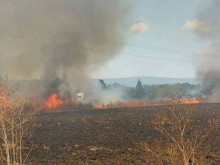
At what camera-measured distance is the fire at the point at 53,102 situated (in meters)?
87.5

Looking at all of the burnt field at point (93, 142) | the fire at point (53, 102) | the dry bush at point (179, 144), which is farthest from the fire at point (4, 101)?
the fire at point (53, 102)

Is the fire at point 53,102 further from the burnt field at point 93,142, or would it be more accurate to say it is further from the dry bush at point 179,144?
the dry bush at point 179,144

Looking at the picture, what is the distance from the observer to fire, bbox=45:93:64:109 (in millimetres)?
87500

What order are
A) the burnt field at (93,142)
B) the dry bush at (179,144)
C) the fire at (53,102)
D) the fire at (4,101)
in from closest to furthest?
1. the dry bush at (179,144)
2. the fire at (4,101)
3. the burnt field at (93,142)
4. the fire at (53,102)

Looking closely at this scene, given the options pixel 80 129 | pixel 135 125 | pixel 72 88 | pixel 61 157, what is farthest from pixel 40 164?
pixel 72 88

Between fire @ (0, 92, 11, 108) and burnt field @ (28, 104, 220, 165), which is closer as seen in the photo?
fire @ (0, 92, 11, 108)

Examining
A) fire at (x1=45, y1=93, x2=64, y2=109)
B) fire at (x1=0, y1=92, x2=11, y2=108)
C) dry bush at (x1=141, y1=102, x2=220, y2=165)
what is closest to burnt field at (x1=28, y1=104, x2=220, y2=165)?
dry bush at (x1=141, y1=102, x2=220, y2=165)

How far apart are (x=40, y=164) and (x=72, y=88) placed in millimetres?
79446

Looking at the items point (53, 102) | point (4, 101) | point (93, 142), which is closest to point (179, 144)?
point (4, 101)

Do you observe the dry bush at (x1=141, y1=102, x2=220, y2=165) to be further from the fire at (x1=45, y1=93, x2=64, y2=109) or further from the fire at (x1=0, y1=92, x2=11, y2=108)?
the fire at (x1=45, y1=93, x2=64, y2=109)

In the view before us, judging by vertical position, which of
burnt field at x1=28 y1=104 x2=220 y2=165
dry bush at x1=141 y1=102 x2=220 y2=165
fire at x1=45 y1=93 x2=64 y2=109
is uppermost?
fire at x1=45 y1=93 x2=64 y2=109

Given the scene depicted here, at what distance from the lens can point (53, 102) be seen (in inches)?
3558

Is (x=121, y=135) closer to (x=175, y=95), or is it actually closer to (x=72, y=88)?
(x=175, y=95)

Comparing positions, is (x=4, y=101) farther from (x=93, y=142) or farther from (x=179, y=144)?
(x=93, y=142)
